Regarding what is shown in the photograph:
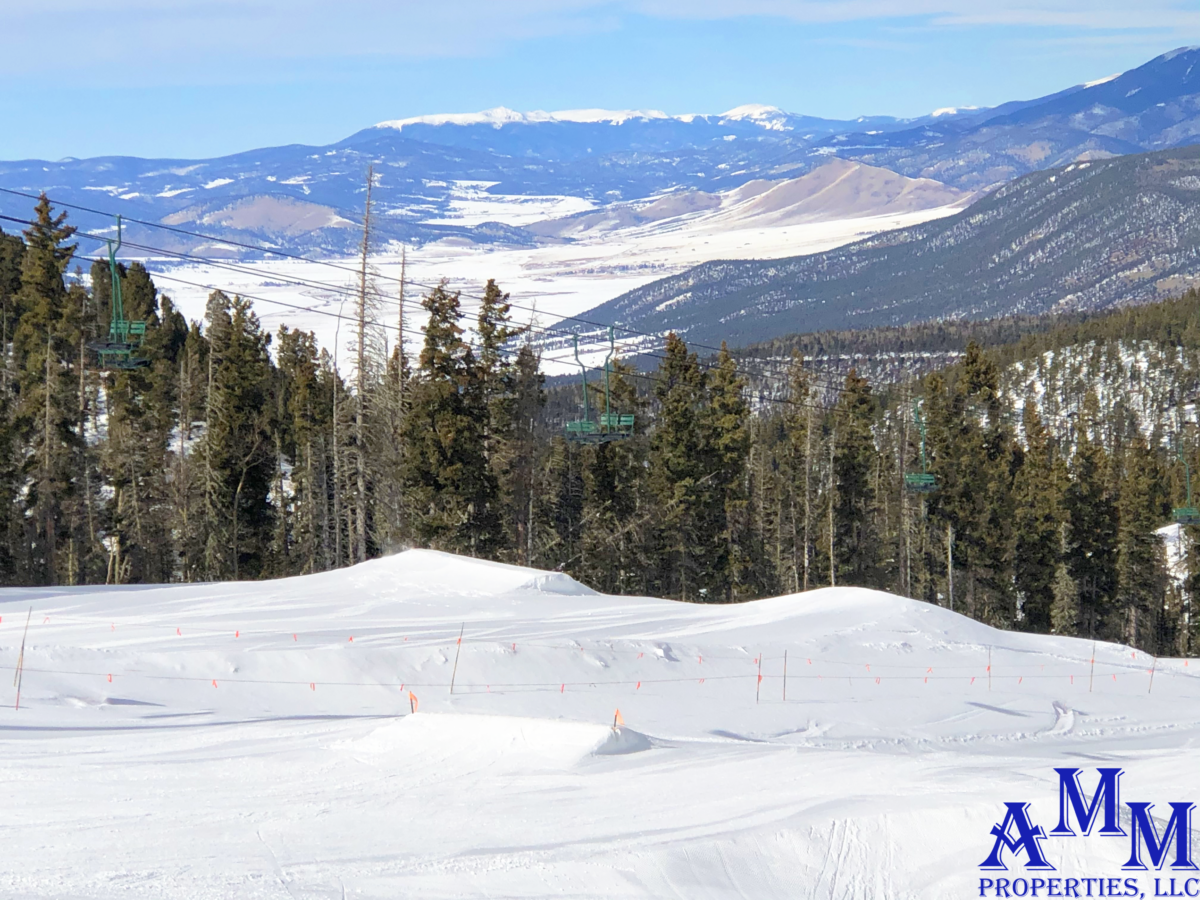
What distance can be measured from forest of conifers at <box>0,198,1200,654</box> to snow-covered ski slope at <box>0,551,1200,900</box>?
12688mm

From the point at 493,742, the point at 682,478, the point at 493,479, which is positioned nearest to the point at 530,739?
the point at 493,742

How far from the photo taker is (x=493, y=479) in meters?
45.7

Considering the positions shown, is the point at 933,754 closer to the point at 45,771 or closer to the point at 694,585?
the point at 45,771

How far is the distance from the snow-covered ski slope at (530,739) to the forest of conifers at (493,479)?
1269 centimetres

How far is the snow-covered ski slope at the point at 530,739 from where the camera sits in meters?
12.0

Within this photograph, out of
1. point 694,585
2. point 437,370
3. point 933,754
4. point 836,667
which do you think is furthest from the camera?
point 694,585

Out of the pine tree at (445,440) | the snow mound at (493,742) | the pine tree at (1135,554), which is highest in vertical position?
the pine tree at (445,440)

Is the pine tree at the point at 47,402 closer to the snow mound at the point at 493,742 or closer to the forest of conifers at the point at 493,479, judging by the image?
the forest of conifers at the point at 493,479

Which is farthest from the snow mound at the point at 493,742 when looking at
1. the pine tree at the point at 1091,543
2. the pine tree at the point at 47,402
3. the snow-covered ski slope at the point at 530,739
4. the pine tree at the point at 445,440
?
the pine tree at the point at 1091,543

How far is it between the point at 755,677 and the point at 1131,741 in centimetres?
707

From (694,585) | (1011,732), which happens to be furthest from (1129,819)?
(694,585)

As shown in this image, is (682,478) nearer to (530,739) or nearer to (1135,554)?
(1135,554)

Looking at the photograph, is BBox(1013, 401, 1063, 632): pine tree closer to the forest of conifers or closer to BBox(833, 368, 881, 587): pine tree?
the forest of conifers

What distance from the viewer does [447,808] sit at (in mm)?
13969
